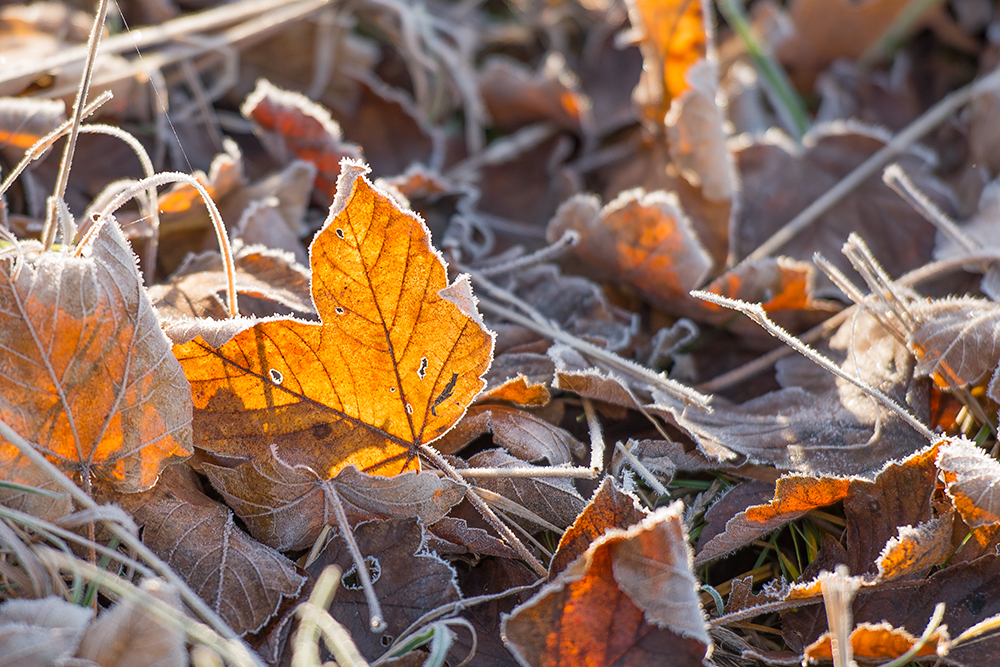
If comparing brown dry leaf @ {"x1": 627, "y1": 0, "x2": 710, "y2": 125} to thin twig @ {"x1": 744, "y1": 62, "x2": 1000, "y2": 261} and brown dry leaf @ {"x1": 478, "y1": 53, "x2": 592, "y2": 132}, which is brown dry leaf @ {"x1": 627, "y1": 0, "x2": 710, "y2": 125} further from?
thin twig @ {"x1": 744, "y1": 62, "x2": 1000, "y2": 261}

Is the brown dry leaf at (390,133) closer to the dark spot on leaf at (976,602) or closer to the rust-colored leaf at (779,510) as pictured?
the rust-colored leaf at (779,510)

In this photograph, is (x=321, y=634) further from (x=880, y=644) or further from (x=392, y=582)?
(x=880, y=644)

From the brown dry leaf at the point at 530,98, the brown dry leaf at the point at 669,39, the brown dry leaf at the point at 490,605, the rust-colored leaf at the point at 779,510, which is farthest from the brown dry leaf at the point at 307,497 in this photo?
the brown dry leaf at the point at 530,98

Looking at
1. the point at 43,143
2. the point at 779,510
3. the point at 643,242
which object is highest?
the point at 43,143

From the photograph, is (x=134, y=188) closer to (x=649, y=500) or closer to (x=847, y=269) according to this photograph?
(x=649, y=500)

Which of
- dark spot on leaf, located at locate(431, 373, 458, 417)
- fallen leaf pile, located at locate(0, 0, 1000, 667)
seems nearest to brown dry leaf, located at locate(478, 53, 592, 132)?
fallen leaf pile, located at locate(0, 0, 1000, 667)

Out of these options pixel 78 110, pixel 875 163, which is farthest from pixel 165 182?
pixel 875 163
